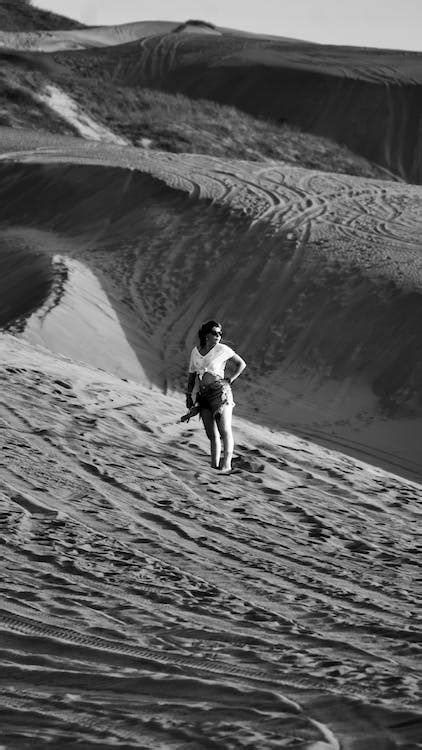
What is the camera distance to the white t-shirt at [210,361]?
8.83 meters

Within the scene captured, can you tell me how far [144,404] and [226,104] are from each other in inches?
1395

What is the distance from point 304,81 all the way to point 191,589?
41465 millimetres

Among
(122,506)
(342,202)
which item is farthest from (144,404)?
(342,202)

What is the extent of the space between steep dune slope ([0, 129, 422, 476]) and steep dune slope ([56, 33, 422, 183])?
18542 mm

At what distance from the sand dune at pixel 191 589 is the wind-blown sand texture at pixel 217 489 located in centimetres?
2

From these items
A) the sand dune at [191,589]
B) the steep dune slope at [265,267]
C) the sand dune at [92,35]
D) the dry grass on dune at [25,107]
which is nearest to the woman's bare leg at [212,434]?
the sand dune at [191,589]

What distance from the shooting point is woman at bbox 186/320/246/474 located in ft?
28.9

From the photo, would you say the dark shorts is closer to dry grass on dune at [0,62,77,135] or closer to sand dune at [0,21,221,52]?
dry grass on dune at [0,62,77,135]

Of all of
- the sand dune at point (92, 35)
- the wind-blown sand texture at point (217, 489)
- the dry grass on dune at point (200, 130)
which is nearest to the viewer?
the wind-blown sand texture at point (217, 489)

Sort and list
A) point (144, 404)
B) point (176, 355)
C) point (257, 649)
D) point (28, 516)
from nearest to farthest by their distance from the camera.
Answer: point (257, 649), point (28, 516), point (144, 404), point (176, 355)

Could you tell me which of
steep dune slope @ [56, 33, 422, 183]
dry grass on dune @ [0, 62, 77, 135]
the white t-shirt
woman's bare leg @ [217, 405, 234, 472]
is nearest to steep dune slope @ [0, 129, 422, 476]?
woman's bare leg @ [217, 405, 234, 472]

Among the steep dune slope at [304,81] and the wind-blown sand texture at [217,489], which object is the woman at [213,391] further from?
the steep dune slope at [304,81]

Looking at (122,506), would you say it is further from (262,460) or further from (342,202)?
(342,202)

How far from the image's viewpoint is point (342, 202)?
21.5m
